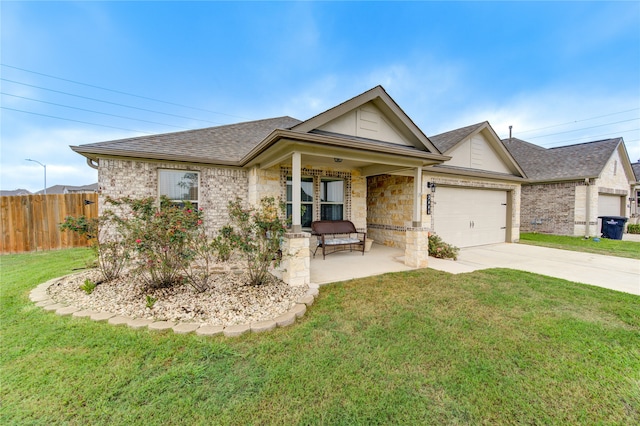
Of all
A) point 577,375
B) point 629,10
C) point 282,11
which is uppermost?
point 282,11

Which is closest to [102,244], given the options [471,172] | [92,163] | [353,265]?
[92,163]

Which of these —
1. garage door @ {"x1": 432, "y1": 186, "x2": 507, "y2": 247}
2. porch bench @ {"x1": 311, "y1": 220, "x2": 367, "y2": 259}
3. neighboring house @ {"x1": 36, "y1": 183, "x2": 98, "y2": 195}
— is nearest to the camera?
porch bench @ {"x1": 311, "y1": 220, "x2": 367, "y2": 259}

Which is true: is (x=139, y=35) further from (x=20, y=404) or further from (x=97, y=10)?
(x=20, y=404)

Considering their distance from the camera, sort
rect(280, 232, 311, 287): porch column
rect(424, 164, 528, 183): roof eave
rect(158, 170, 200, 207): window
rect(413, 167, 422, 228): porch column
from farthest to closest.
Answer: rect(424, 164, 528, 183): roof eave → rect(158, 170, 200, 207): window → rect(413, 167, 422, 228): porch column → rect(280, 232, 311, 287): porch column

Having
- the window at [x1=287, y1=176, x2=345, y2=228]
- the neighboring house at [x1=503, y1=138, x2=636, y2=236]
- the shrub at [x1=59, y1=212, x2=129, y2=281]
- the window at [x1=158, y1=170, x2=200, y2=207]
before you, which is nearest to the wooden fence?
the window at [x1=158, y1=170, x2=200, y2=207]

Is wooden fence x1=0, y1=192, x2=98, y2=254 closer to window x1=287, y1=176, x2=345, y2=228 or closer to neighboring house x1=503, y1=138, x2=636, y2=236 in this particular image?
window x1=287, y1=176, x2=345, y2=228

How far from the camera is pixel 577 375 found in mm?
2410

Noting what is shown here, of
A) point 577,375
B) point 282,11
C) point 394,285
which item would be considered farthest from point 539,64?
point 577,375

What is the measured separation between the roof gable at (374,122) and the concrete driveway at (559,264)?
3389 millimetres

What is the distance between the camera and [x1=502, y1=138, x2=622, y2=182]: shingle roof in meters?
12.5

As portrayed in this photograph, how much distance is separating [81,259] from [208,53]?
1035 centimetres

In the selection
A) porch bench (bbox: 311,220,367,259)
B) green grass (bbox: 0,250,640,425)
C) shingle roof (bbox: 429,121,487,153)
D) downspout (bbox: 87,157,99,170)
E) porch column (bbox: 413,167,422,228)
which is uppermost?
shingle roof (bbox: 429,121,487,153)

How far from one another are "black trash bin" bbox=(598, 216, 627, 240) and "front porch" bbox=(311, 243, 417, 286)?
1213 cm

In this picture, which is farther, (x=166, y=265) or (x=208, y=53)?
(x=208, y=53)
